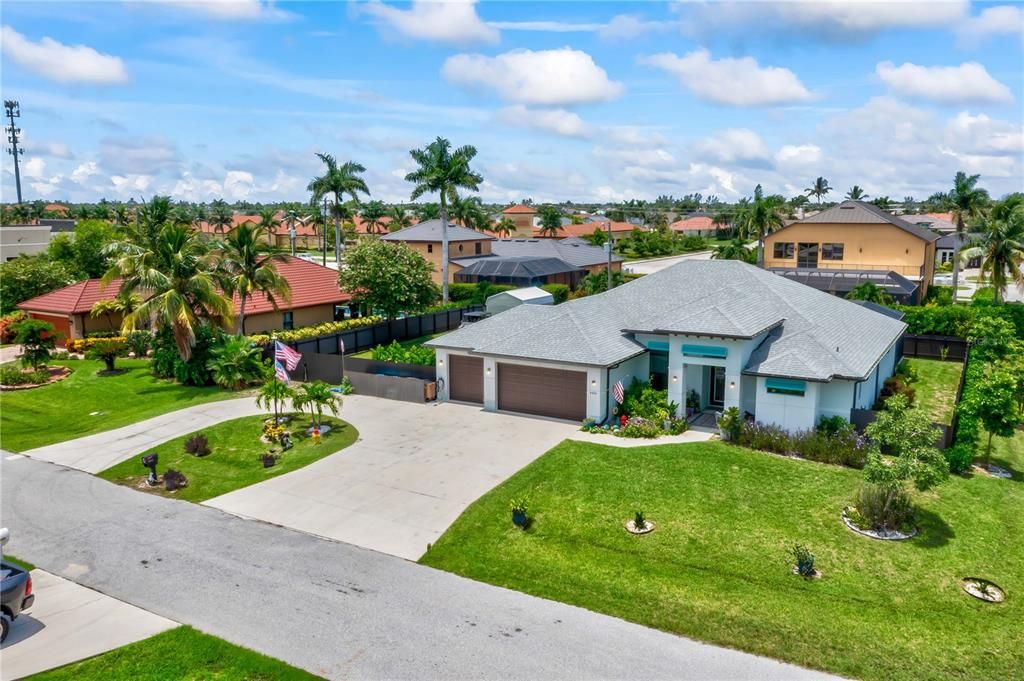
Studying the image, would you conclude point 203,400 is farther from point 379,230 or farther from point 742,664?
point 379,230

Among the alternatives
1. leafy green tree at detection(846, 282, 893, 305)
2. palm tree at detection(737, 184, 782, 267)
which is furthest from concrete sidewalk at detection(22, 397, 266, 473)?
palm tree at detection(737, 184, 782, 267)

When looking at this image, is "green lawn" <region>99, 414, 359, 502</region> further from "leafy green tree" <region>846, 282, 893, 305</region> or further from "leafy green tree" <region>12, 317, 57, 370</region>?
"leafy green tree" <region>846, 282, 893, 305</region>

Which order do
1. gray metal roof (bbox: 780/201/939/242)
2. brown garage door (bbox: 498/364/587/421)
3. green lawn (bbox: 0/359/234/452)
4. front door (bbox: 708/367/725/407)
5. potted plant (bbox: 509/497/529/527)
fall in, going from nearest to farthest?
potted plant (bbox: 509/497/529/527), brown garage door (bbox: 498/364/587/421), front door (bbox: 708/367/725/407), green lawn (bbox: 0/359/234/452), gray metal roof (bbox: 780/201/939/242)

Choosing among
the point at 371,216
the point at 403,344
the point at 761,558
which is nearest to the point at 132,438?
the point at 403,344

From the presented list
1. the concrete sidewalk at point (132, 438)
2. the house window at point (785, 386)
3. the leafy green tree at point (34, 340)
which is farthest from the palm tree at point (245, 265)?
the house window at point (785, 386)

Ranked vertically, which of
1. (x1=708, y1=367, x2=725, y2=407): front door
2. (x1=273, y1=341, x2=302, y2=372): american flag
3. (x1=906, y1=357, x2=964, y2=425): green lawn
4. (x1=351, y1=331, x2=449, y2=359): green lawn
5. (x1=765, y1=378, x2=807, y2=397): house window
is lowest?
(x1=906, y1=357, x2=964, y2=425): green lawn

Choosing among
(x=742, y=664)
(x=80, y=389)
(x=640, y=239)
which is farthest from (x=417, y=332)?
(x=640, y=239)

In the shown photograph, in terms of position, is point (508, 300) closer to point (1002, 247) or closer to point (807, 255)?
point (807, 255)
